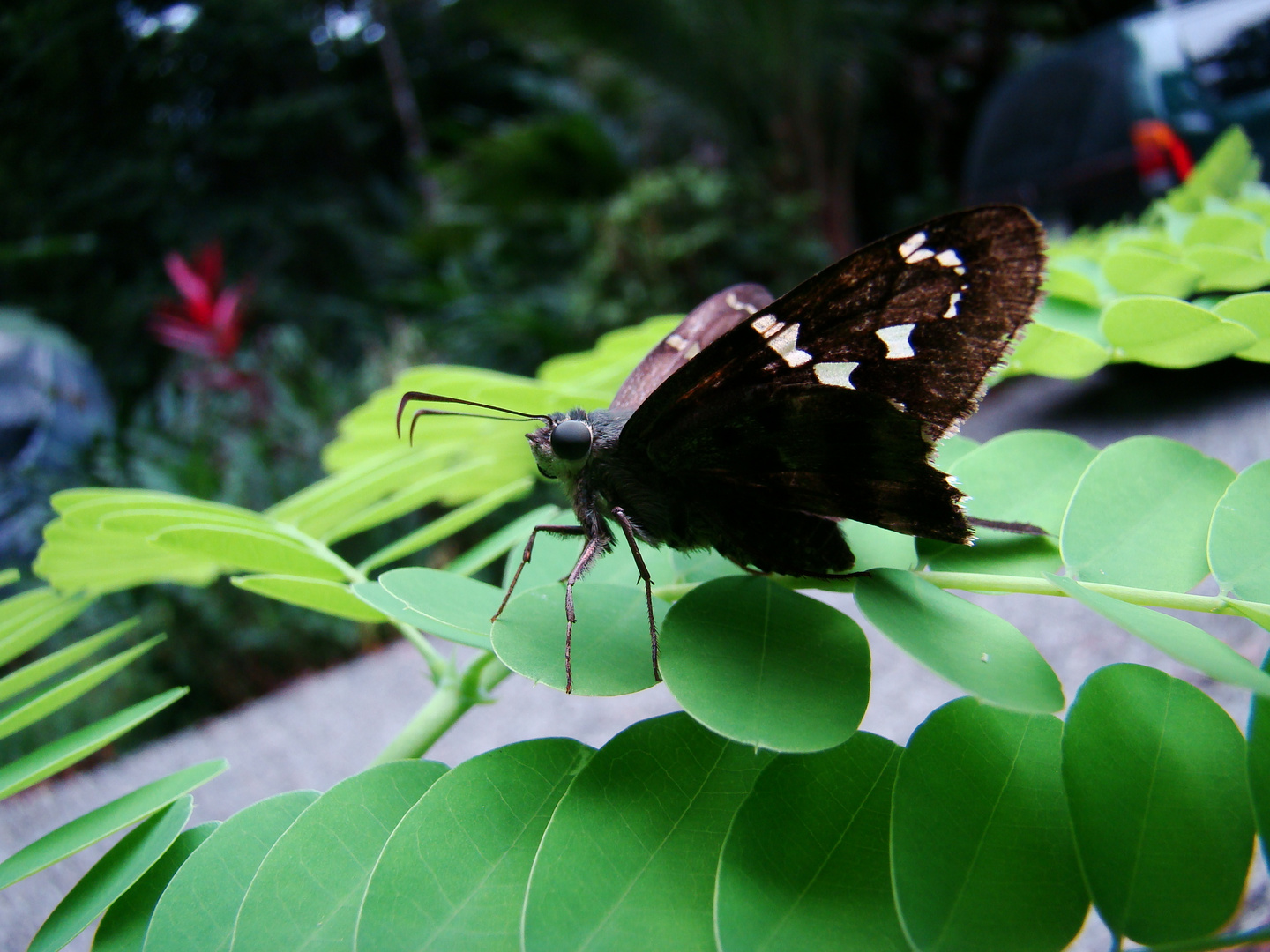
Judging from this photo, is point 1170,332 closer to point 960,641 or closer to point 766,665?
point 960,641

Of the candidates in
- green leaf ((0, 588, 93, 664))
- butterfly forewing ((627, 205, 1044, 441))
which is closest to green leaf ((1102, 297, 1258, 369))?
butterfly forewing ((627, 205, 1044, 441))

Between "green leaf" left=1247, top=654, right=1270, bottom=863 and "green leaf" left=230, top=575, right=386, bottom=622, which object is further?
"green leaf" left=230, top=575, right=386, bottom=622

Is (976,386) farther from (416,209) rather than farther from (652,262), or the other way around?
(416,209)

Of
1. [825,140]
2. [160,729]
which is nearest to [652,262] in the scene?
[825,140]

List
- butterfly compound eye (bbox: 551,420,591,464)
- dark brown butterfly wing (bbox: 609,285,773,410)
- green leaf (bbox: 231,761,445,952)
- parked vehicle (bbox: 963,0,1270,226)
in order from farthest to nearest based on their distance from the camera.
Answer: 1. parked vehicle (bbox: 963,0,1270,226)
2. dark brown butterfly wing (bbox: 609,285,773,410)
3. butterfly compound eye (bbox: 551,420,591,464)
4. green leaf (bbox: 231,761,445,952)

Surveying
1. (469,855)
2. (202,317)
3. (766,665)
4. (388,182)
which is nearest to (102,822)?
(469,855)

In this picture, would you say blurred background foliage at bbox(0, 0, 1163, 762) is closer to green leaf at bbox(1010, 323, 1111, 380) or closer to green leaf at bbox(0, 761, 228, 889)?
green leaf at bbox(0, 761, 228, 889)

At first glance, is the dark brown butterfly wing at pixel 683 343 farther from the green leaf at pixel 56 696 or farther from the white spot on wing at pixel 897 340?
the green leaf at pixel 56 696
